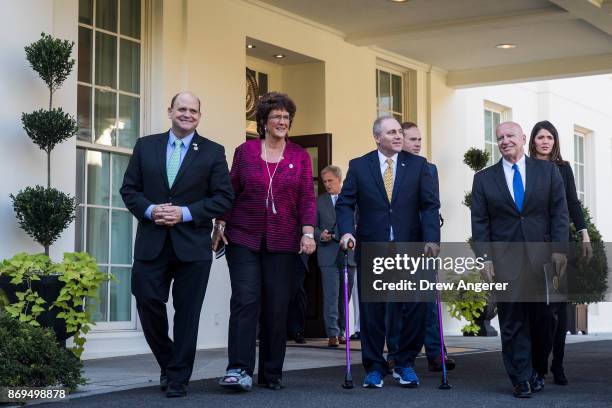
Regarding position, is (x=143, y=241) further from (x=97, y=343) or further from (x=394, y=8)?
(x=394, y=8)

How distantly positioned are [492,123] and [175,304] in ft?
35.8

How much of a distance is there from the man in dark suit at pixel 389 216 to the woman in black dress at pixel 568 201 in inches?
34.7

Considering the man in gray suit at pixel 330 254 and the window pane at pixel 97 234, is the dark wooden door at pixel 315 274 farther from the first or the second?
the window pane at pixel 97 234

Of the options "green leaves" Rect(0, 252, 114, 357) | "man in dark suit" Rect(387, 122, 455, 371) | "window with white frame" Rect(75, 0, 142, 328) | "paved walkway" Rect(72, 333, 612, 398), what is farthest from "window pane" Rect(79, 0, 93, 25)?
"man in dark suit" Rect(387, 122, 455, 371)

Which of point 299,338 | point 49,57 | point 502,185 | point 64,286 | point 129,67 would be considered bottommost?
point 299,338

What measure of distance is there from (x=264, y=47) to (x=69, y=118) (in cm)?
369

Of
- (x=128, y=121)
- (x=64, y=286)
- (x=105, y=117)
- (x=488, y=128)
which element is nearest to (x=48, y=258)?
(x=64, y=286)

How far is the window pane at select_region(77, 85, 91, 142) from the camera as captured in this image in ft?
29.0

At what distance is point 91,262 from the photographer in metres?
6.97


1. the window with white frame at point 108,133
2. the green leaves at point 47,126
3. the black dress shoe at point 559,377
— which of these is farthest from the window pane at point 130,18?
the black dress shoe at point 559,377

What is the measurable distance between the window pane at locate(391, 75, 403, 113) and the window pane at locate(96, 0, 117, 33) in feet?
17.0

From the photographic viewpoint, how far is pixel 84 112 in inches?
350

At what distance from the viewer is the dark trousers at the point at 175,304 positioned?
5.77 metres

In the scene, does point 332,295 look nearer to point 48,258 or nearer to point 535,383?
point 48,258
